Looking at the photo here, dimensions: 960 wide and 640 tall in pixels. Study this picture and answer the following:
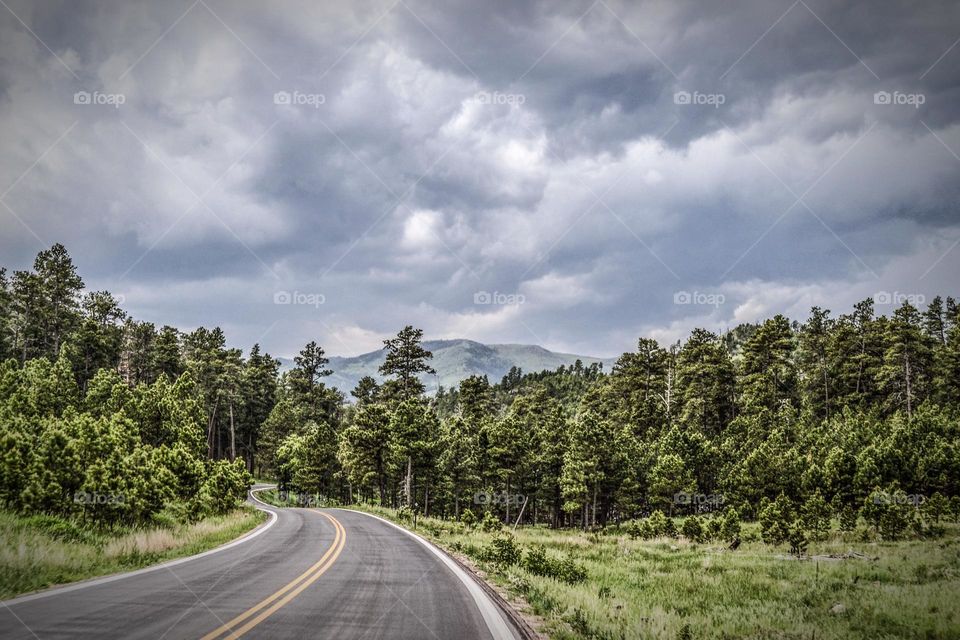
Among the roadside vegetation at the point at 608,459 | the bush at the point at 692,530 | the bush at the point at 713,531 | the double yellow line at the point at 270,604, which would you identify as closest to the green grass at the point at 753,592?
the roadside vegetation at the point at 608,459

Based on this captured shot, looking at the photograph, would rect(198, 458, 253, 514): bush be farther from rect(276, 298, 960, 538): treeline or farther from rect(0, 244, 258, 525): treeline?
rect(276, 298, 960, 538): treeline

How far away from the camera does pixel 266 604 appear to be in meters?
7.88

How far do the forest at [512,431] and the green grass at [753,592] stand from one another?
24.1 feet

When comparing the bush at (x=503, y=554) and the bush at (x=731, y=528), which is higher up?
the bush at (x=503, y=554)

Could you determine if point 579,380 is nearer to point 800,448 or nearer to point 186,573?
point 800,448

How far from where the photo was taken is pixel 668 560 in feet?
86.2

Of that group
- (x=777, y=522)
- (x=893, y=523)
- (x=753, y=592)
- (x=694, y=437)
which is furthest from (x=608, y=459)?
(x=753, y=592)

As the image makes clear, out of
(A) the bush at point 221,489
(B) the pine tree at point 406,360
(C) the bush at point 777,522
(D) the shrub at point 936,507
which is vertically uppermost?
(B) the pine tree at point 406,360

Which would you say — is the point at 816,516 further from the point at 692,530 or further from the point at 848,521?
the point at 692,530

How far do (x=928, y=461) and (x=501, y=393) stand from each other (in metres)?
110

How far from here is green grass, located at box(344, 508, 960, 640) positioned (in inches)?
384

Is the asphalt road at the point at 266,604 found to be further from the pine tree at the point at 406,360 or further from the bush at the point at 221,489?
the pine tree at the point at 406,360

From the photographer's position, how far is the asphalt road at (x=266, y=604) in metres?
6.41

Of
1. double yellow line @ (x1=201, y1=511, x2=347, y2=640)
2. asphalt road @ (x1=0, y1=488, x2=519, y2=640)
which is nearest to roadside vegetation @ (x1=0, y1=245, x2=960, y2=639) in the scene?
asphalt road @ (x1=0, y1=488, x2=519, y2=640)
